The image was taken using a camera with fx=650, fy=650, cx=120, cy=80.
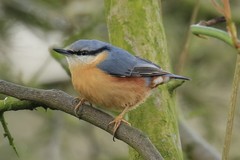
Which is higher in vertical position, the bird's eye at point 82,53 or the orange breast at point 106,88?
the bird's eye at point 82,53

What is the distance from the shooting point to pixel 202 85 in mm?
5301

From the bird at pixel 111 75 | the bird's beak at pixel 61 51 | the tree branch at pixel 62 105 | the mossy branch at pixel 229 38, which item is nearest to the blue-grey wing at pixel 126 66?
the bird at pixel 111 75

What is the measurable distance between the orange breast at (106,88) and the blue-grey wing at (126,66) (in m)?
0.04

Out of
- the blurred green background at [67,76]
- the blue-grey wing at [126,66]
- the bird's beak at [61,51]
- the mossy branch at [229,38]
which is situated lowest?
the blurred green background at [67,76]

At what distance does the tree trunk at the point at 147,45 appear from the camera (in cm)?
297

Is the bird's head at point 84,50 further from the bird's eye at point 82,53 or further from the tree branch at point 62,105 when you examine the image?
the tree branch at point 62,105

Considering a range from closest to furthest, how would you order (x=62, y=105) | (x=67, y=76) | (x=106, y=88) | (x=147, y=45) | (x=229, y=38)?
(x=229, y=38) → (x=62, y=105) → (x=106, y=88) → (x=147, y=45) → (x=67, y=76)

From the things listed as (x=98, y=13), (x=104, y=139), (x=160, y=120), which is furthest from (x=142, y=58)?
(x=104, y=139)

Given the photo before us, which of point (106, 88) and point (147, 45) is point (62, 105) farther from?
point (147, 45)

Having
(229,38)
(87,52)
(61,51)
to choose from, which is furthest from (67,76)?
(229,38)

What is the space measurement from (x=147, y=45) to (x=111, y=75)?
0.74ft

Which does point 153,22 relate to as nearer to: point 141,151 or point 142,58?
point 142,58

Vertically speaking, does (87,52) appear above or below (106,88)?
above

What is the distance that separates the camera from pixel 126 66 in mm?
3113
